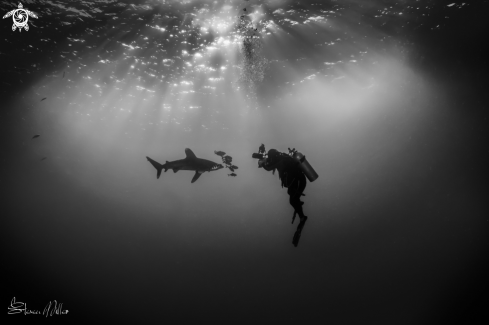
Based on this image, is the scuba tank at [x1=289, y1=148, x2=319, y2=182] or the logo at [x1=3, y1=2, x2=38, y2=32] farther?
the logo at [x1=3, y1=2, x2=38, y2=32]

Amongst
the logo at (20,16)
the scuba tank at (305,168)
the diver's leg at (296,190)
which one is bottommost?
the diver's leg at (296,190)

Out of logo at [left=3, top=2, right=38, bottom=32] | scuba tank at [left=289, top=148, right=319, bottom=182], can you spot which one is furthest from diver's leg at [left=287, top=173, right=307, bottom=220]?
logo at [left=3, top=2, right=38, bottom=32]

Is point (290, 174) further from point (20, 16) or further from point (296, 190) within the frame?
point (20, 16)

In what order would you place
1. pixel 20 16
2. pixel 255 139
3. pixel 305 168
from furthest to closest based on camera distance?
pixel 255 139 < pixel 20 16 < pixel 305 168

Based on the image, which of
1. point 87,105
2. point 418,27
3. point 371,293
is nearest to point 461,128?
point 418,27

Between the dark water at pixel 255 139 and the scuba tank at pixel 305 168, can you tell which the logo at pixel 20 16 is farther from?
the scuba tank at pixel 305 168

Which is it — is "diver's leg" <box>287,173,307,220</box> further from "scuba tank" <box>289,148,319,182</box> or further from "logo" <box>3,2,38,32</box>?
"logo" <box>3,2,38,32</box>

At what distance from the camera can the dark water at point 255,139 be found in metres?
11.7

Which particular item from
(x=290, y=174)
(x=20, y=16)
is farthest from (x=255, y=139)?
(x=290, y=174)

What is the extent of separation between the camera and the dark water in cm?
1168

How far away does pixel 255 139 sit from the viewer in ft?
94.9

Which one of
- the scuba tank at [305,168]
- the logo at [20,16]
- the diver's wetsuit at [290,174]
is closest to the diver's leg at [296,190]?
the diver's wetsuit at [290,174]

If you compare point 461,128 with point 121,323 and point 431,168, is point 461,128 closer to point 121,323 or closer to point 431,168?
point 431,168

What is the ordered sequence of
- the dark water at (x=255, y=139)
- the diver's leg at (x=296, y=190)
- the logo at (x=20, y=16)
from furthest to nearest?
1. the dark water at (x=255, y=139)
2. the logo at (x=20, y=16)
3. the diver's leg at (x=296, y=190)
